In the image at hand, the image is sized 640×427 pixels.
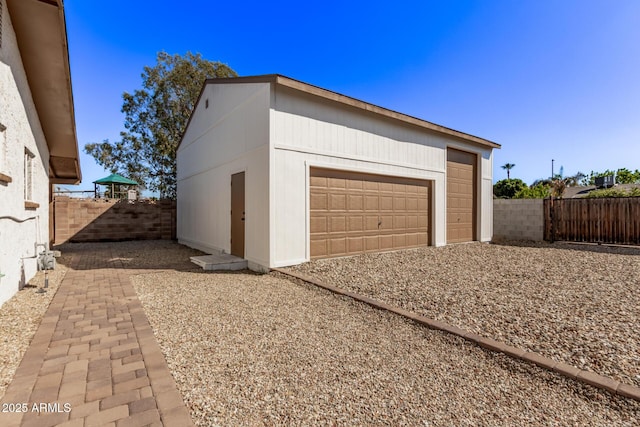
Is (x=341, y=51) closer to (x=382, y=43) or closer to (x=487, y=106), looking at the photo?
(x=382, y=43)

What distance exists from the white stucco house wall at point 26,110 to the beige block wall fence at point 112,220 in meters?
6.41

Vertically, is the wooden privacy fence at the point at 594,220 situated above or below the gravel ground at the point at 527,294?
above

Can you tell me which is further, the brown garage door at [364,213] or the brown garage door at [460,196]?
the brown garage door at [460,196]

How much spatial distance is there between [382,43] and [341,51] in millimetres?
2072

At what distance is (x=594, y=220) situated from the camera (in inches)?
426

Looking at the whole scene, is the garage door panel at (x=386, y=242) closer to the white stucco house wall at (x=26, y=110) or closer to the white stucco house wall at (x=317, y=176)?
the white stucco house wall at (x=317, y=176)

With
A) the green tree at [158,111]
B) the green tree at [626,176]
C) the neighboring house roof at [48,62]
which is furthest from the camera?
the green tree at [626,176]

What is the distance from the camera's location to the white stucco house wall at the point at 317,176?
6480mm

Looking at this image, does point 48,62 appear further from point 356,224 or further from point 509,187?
point 509,187

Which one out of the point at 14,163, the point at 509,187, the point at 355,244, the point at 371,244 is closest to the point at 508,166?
the point at 509,187

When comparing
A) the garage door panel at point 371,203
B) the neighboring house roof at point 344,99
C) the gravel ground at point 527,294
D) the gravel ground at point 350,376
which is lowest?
the gravel ground at point 350,376

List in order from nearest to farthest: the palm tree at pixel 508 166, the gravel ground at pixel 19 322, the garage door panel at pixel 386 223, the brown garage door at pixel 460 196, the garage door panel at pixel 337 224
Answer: the gravel ground at pixel 19 322 < the garage door panel at pixel 337 224 < the garage door panel at pixel 386 223 < the brown garage door at pixel 460 196 < the palm tree at pixel 508 166

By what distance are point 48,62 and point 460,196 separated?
11.8 metres

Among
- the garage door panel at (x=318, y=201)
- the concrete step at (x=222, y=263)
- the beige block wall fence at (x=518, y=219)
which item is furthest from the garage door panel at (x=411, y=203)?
the beige block wall fence at (x=518, y=219)
